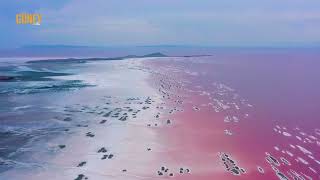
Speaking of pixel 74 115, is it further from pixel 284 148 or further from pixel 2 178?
pixel 284 148

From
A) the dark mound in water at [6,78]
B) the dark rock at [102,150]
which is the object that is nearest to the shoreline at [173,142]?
the dark rock at [102,150]

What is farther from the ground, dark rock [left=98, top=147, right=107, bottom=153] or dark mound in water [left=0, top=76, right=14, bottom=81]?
dark mound in water [left=0, top=76, right=14, bottom=81]

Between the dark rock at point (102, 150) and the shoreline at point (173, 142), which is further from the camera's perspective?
the dark rock at point (102, 150)

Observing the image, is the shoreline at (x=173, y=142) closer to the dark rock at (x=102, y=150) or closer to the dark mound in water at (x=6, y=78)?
the dark rock at (x=102, y=150)

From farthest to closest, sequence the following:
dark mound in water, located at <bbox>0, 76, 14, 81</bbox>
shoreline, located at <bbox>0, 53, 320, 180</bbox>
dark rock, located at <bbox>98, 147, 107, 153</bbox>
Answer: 1. dark mound in water, located at <bbox>0, 76, 14, 81</bbox>
2. dark rock, located at <bbox>98, 147, 107, 153</bbox>
3. shoreline, located at <bbox>0, 53, 320, 180</bbox>

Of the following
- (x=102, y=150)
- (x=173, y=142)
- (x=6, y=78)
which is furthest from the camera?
(x=6, y=78)

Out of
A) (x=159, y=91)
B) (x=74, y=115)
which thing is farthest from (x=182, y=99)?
(x=74, y=115)

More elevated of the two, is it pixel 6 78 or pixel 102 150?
pixel 6 78

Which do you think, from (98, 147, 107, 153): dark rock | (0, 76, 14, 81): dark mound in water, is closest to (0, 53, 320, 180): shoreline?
(98, 147, 107, 153): dark rock

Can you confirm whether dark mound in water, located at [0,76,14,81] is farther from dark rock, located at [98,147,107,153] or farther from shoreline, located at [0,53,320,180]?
dark rock, located at [98,147,107,153]

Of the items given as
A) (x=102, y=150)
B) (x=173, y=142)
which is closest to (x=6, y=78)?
(x=102, y=150)

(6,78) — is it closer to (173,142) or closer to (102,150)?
(102,150)
